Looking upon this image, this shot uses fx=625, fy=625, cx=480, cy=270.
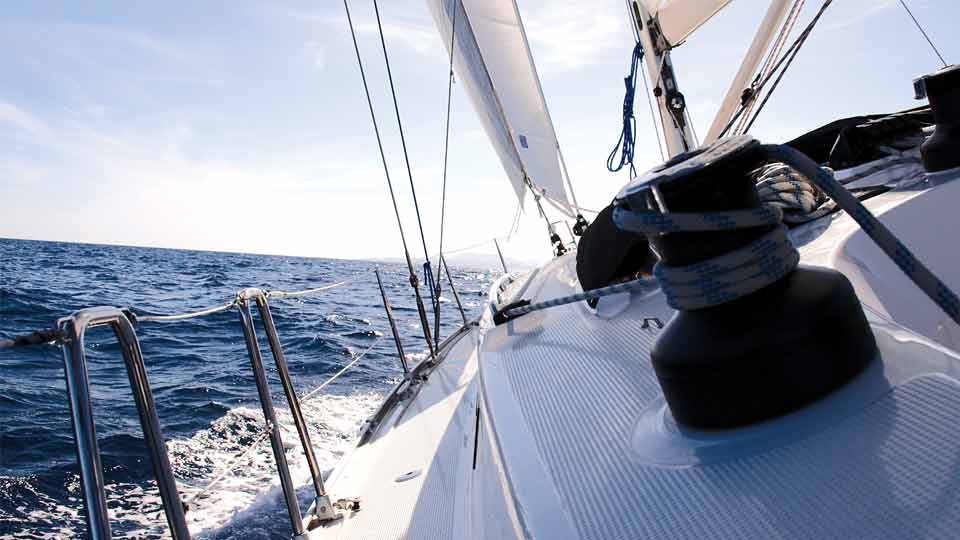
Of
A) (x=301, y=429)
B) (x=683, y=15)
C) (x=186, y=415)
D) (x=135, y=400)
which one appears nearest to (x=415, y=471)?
(x=301, y=429)

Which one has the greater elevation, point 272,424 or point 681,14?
point 681,14

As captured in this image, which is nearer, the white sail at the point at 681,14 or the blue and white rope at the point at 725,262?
the blue and white rope at the point at 725,262

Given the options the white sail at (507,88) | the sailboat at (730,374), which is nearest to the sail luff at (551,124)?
the white sail at (507,88)

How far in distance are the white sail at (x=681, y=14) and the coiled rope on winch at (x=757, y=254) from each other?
8.65 ft

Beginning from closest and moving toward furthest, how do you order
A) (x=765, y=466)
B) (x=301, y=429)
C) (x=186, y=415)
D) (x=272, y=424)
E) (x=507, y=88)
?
(x=765, y=466), (x=272, y=424), (x=301, y=429), (x=507, y=88), (x=186, y=415)

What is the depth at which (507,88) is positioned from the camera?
4.18m

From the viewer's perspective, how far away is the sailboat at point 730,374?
1.62 feet

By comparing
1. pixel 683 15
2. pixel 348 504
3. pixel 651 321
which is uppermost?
pixel 683 15

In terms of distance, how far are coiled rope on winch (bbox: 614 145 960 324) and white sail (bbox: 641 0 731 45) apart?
8.65 ft

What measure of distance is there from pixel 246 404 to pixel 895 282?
4.61m

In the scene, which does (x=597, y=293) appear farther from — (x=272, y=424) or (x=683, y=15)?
(x=683, y=15)

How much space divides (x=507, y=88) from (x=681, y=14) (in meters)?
1.43

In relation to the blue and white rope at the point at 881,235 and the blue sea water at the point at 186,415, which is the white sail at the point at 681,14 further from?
the blue and white rope at the point at 881,235

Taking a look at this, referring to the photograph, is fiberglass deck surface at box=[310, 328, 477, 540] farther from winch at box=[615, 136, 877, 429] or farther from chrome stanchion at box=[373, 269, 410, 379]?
winch at box=[615, 136, 877, 429]
